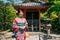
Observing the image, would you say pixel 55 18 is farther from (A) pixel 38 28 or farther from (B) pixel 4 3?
(B) pixel 4 3

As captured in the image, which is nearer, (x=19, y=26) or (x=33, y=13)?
(x=19, y=26)

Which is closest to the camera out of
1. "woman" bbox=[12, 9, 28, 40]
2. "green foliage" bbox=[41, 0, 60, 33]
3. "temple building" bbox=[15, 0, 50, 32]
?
"woman" bbox=[12, 9, 28, 40]

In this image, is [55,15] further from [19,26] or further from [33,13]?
[19,26]

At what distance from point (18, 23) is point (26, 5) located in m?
14.6

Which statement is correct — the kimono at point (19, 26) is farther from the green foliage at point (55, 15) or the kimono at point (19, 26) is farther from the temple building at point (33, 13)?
the green foliage at point (55, 15)

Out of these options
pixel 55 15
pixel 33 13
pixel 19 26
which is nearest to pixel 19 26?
pixel 19 26

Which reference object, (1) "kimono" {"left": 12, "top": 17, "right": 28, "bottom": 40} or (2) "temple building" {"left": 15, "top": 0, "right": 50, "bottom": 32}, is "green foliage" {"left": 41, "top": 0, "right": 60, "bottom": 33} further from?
(1) "kimono" {"left": 12, "top": 17, "right": 28, "bottom": 40}

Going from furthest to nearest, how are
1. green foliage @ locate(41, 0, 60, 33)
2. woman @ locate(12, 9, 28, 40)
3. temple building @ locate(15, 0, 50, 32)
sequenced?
1. green foliage @ locate(41, 0, 60, 33)
2. temple building @ locate(15, 0, 50, 32)
3. woman @ locate(12, 9, 28, 40)

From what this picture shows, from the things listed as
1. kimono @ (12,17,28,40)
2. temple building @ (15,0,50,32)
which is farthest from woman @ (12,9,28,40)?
temple building @ (15,0,50,32)

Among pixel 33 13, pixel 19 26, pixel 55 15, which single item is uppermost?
pixel 19 26

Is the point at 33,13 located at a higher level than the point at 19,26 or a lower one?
lower

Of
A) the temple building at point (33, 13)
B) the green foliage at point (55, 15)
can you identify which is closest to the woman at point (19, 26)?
the temple building at point (33, 13)

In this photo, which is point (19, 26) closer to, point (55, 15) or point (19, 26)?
point (19, 26)

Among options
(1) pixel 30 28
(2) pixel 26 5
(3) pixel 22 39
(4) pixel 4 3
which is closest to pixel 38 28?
(1) pixel 30 28
